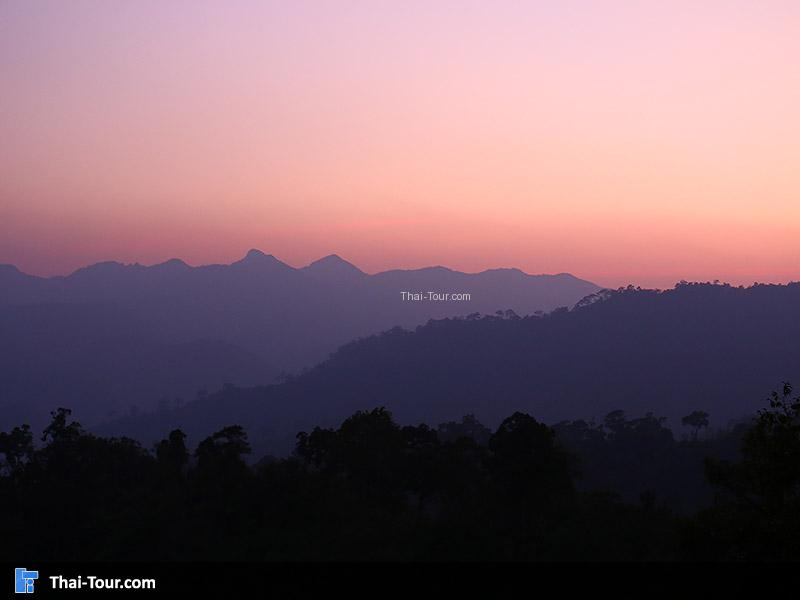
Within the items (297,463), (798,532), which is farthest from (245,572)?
(297,463)

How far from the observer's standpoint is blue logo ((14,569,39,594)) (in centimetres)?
2214

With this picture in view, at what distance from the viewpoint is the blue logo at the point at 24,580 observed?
22.1m

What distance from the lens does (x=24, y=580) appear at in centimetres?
2220

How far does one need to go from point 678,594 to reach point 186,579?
13.5 metres

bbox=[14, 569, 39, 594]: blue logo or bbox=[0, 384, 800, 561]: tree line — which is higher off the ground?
bbox=[14, 569, 39, 594]: blue logo

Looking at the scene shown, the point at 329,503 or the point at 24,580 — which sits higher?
the point at 24,580

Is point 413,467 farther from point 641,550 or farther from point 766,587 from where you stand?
point 766,587

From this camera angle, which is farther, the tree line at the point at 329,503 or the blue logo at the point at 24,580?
the tree line at the point at 329,503

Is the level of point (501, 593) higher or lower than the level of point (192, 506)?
higher

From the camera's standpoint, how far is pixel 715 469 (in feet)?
95.6

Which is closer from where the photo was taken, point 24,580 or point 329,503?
point 24,580

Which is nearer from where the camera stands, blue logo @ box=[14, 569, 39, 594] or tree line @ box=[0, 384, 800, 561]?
blue logo @ box=[14, 569, 39, 594]

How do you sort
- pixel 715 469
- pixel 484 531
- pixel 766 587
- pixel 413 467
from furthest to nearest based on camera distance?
pixel 413 467 → pixel 484 531 → pixel 715 469 → pixel 766 587

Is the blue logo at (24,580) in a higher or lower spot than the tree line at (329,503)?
higher
